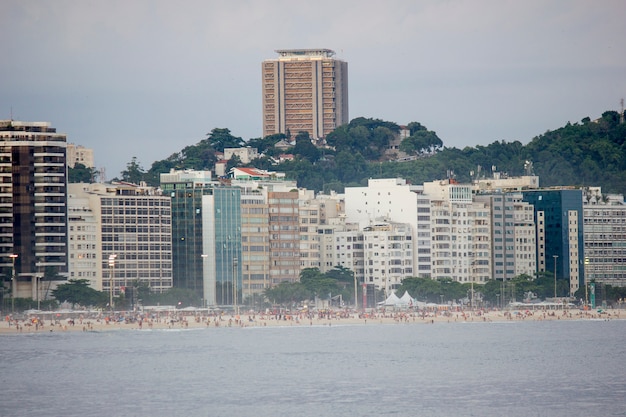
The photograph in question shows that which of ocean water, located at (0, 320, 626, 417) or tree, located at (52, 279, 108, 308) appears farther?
tree, located at (52, 279, 108, 308)

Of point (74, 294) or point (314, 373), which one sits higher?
point (74, 294)

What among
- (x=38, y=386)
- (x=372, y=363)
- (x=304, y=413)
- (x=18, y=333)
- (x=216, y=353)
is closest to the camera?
(x=304, y=413)

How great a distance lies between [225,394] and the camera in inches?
4879

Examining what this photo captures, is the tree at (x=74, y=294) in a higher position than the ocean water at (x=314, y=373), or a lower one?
higher

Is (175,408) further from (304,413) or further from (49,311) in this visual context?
(49,311)

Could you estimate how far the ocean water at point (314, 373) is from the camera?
380 ft

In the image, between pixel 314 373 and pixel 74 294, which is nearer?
pixel 314 373

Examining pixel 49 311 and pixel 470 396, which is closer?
pixel 470 396

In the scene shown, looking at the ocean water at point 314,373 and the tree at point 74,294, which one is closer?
the ocean water at point 314,373

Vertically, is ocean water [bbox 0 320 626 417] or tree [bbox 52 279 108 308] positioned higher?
tree [bbox 52 279 108 308]

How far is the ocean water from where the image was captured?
116 metres

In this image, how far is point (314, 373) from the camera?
13838cm

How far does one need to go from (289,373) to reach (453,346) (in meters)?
32.7

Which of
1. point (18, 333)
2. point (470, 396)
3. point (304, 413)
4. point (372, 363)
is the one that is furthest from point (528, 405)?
point (18, 333)
